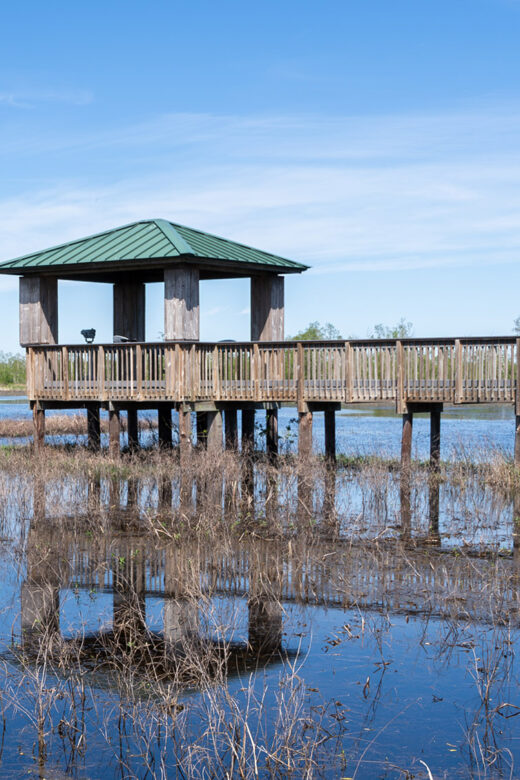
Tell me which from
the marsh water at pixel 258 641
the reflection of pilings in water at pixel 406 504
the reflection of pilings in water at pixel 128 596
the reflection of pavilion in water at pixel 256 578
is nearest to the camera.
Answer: the marsh water at pixel 258 641

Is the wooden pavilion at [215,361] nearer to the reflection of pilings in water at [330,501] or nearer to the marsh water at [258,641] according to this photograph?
the reflection of pilings in water at [330,501]

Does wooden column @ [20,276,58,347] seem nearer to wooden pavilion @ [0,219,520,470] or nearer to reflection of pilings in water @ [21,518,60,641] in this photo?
wooden pavilion @ [0,219,520,470]

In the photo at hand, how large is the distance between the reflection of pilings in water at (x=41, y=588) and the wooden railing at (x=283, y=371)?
768 cm

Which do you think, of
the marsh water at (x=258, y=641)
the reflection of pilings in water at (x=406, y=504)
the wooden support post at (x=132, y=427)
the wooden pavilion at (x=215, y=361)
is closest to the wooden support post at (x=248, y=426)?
the wooden pavilion at (x=215, y=361)

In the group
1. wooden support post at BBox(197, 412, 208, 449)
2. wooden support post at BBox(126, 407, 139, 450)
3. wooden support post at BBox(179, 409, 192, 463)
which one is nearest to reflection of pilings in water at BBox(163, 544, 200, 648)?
wooden support post at BBox(179, 409, 192, 463)

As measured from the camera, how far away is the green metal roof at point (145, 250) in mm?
20906

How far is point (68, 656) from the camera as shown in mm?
8141

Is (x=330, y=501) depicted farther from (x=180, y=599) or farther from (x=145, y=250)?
(x=145, y=250)

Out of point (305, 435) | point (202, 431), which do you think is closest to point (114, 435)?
point (202, 431)

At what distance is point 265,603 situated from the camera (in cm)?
1005

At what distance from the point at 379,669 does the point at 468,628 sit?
1308 millimetres

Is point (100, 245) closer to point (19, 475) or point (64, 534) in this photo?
point (19, 475)

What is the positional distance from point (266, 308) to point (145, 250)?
3875mm

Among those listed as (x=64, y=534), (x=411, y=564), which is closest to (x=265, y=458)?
(x=64, y=534)
